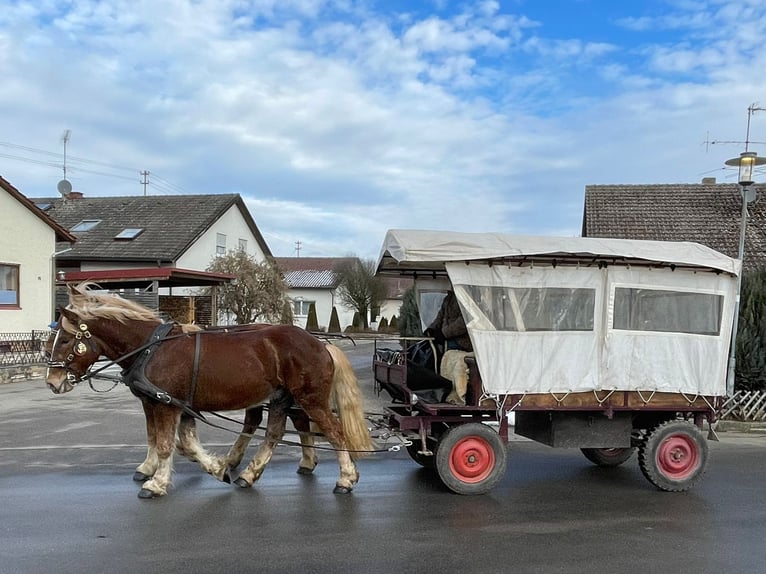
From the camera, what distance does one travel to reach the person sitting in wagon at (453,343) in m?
5.63

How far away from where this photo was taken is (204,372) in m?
5.26

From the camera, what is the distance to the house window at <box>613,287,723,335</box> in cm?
562

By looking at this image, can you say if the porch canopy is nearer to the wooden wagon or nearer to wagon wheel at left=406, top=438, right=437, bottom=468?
wagon wheel at left=406, top=438, right=437, bottom=468

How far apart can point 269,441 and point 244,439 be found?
18.1 inches

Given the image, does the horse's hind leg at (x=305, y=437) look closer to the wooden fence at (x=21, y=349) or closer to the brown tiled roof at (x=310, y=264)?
the wooden fence at (x=21, y=349)

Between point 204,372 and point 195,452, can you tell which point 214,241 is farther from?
point 204,372

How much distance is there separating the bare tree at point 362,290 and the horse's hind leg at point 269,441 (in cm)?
3312

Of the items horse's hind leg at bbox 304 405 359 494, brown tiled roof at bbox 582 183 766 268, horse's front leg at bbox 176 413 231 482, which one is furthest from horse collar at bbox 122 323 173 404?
brown tiled roof at bbox 582 183 766 268

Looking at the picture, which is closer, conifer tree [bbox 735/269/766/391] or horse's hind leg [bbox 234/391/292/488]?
horse's hind leg [bbox 234/391/292/488]

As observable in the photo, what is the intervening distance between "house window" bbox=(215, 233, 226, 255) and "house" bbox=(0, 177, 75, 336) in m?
8.83

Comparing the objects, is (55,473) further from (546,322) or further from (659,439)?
(659,439)

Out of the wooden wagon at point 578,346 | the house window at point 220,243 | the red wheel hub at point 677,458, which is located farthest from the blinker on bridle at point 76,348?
the house window at point 220,243

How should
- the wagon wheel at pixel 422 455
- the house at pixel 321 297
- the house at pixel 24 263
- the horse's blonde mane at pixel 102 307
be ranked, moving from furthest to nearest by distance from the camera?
the house at pixel 321 297
the house at pixel 24 263
the wagon wheel at pixel 422 455
the horse's blonde mane at pixel 102 307

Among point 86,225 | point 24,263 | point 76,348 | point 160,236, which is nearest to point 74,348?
point 76,348
